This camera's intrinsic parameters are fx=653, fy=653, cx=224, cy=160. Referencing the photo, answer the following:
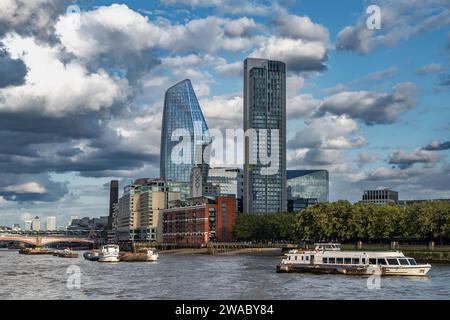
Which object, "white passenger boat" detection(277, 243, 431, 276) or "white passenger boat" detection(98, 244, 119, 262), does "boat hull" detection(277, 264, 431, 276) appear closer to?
"white passenger boat" detection(277, 243, 431, 276)

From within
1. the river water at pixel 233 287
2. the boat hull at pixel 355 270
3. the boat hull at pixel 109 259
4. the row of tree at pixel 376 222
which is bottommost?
the boat hull at pixel 109 259

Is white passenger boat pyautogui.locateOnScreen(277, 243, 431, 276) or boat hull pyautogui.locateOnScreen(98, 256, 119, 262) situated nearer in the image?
white passenger boat pyautogui.locateOnScreen(277, 243, 431, 276)

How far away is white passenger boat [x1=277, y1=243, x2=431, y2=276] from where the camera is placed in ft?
322

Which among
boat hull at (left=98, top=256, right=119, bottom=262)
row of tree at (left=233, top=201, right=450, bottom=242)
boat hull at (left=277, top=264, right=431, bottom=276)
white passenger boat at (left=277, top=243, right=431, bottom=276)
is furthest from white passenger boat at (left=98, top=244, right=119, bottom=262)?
boat hull at (left=277, top=264, right=431, bottom=276)

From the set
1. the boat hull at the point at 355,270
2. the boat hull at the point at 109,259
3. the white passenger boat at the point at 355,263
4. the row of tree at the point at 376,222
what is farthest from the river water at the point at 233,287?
the boat hull at the point at 109,259

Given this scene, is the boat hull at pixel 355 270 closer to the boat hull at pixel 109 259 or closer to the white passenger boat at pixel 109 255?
the boat hull at pixel 109 259

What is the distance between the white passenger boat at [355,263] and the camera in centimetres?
9812

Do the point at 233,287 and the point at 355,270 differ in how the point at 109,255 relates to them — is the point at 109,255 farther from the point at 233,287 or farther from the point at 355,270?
the point at 233,287

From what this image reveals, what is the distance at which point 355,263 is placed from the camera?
103 meters

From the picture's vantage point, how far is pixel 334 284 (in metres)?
84.9

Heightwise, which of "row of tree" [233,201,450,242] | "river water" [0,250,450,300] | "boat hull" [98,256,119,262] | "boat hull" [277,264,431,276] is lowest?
"boat hull" [98,256,119,262]

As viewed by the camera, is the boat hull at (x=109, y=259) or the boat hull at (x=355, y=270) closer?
the boat hull at (x=355, y=270)
